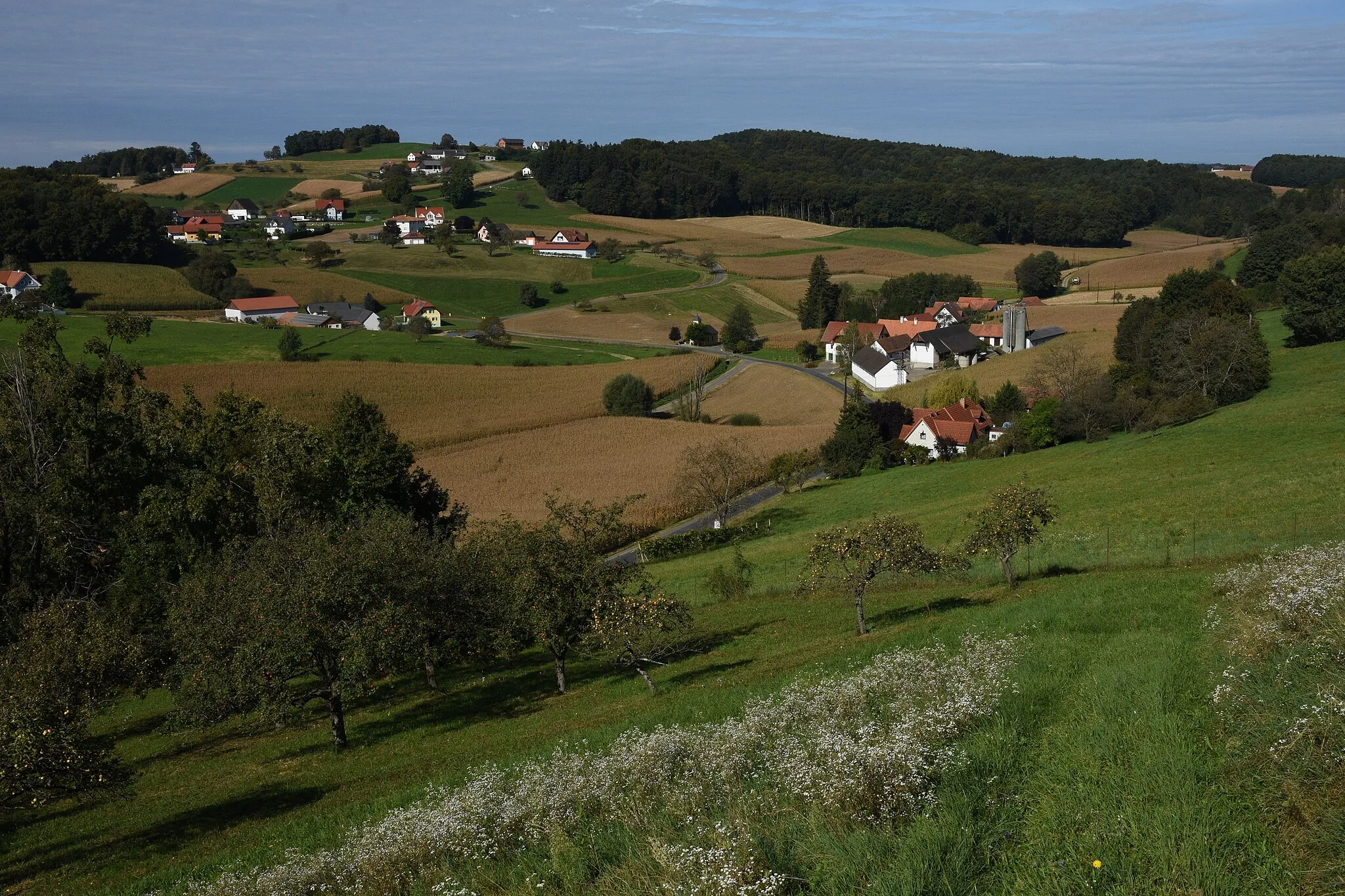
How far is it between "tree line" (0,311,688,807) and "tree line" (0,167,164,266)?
290 feet

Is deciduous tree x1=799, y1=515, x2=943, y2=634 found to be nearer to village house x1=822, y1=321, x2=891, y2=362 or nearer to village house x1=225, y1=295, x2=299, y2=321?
village house x1=822, y1=321, x2=891, y2=362

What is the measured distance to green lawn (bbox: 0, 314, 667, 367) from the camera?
79.2 meters

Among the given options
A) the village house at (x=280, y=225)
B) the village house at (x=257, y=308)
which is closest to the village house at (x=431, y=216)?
the village house at (x=280, y=225)

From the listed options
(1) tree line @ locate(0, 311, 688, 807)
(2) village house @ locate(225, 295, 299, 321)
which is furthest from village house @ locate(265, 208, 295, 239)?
(1) tree line @ locate(0, 311, 688, 807)

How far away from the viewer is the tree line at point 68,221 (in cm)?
10669

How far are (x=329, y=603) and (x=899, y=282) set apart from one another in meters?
114

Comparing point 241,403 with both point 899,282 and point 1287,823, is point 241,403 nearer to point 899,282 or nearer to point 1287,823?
point 1287,823

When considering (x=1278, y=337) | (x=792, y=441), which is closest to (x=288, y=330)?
(x=792, y=441)

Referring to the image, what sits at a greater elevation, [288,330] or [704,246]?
[704,246]

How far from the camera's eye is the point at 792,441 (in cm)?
6806

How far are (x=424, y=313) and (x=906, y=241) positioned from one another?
97480 millimetres

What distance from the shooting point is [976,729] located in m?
10.7

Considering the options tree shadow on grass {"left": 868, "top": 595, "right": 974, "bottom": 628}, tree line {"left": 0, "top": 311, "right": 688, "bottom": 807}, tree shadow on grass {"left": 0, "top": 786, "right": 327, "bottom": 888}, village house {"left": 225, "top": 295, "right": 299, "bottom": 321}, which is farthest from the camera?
village house {"left": 225, "top": 295, "right": 299, "bottom": 321}

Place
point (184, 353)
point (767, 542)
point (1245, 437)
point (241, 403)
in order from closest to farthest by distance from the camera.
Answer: point (241, 403)
point (1245, 437)
point (767, 542)
point (184, 353)
